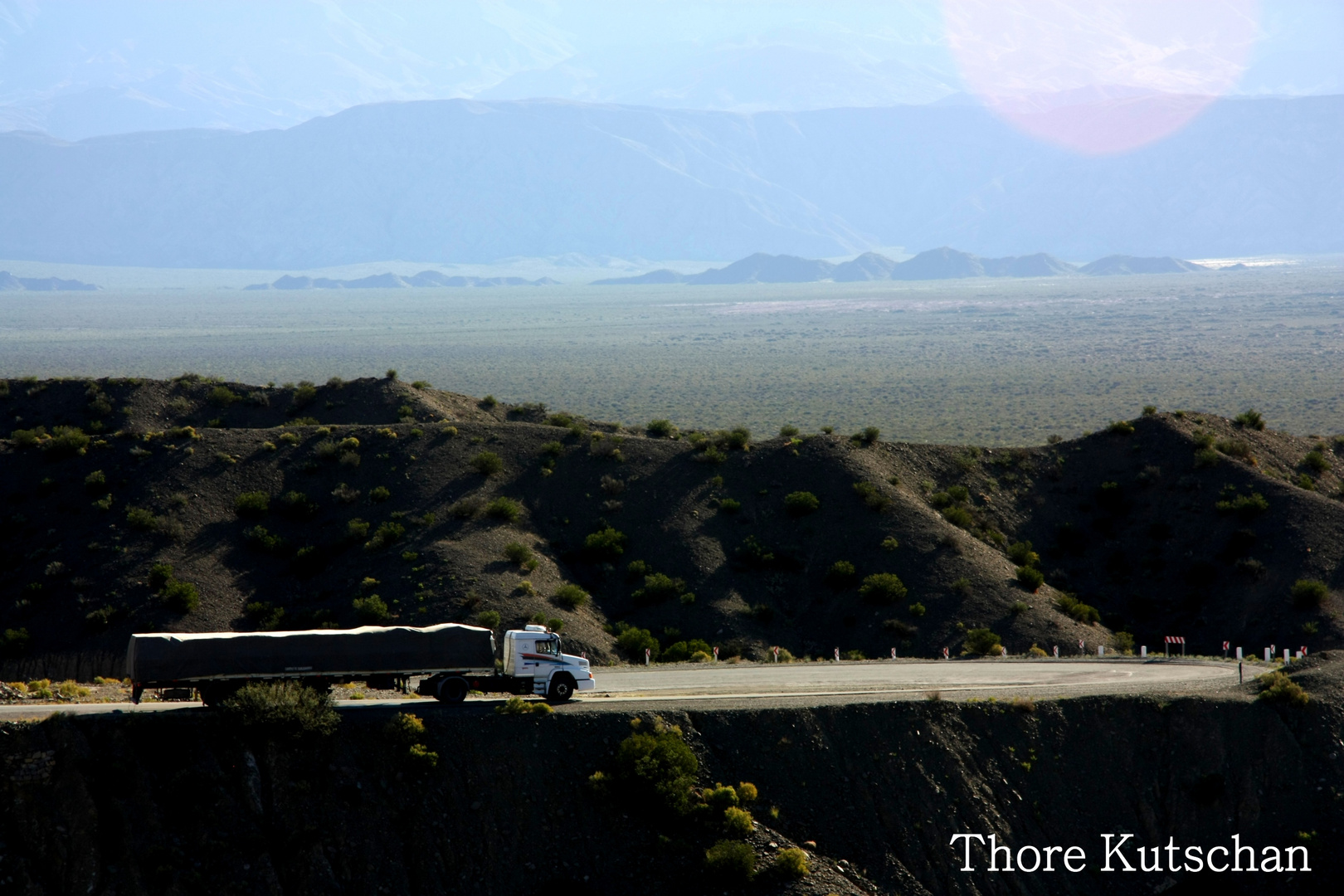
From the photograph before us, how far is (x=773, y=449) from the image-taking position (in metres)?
56.2

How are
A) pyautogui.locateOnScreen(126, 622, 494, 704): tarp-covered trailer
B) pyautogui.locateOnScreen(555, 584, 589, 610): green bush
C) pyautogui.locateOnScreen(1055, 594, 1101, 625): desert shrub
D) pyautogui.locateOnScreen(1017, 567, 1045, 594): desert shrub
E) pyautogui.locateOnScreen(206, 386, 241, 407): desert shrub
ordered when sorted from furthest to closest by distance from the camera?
pyautogui.locateOnScreen(206, 386, 241, 407): desert shrub < pyautogui.locateOnScreen(1017, 567, 1045, 594): desert shrub < pyautogui.locateOnScreen(1055, 594, 1101, 625): desert shrub < pyautogui.locateOnScreen(555, 584, 589, 610): green bush < pyautogui.locateOnScreen(126, 622, 494, 704): tarp-covered trailer

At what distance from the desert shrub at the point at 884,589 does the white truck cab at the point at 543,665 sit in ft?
63.6

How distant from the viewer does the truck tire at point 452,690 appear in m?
26.5

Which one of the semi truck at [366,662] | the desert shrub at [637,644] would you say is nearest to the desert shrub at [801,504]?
the desert shrub at [637,644]

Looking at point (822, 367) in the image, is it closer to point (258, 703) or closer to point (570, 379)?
point (570, 379)

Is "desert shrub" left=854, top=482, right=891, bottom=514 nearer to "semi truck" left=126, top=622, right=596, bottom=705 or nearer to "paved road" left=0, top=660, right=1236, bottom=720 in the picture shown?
"paved road" left=0, top=660, right=1236, bottom=720

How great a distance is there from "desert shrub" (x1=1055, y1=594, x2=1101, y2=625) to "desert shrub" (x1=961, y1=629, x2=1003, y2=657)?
4.93 metres

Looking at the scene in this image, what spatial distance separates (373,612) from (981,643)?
22000mm

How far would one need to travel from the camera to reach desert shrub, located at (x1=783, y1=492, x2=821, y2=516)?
50.9 meters

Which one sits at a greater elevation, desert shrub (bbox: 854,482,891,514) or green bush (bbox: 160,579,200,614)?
desert shrub (bbox: 854,482,891,514)

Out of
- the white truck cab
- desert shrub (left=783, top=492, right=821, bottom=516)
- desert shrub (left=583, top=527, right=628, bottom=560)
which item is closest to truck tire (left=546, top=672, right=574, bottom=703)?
the white truck cab

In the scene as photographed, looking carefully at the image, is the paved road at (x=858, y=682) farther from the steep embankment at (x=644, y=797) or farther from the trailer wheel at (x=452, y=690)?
the steep embankment at (x=644, y=797)

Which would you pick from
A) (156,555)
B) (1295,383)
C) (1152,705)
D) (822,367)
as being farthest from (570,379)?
(1152,705)

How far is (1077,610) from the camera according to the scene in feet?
147
